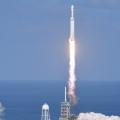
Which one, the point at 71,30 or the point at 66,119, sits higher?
the point at 71,30

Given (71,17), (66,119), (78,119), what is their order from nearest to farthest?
(71,17), (66,119), (78,119)

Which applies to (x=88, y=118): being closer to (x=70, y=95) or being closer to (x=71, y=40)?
(x=70, y=95)

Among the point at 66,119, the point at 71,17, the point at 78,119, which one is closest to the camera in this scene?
the point at 71,17

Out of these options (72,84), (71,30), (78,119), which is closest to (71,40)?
(71,30)

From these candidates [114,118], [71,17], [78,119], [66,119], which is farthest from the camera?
[114,118]

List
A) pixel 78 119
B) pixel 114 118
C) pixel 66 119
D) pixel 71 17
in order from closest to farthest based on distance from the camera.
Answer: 1. pixel 71 17
2. pixel 66 119
3. pixel 78 119
4. pixel 114 118

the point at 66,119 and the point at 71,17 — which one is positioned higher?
the point at 71,17

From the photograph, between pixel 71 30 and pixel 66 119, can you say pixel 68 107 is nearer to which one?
pixel 66 119

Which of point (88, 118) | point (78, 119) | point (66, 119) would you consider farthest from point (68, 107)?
point (88, 118)

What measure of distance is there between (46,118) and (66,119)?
8.86 metres

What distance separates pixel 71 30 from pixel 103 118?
43435 millimetres

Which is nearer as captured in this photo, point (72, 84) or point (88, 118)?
point (72, 84)

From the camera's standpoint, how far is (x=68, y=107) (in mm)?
173250

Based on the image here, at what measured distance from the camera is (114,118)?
199625 mm
